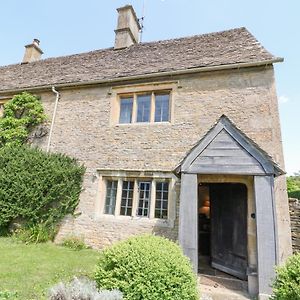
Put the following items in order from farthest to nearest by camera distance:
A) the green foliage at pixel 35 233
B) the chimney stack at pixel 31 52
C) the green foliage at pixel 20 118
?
the chimney stack at pixel 31 52, the green foliage at pixel 20 118, the green foliage at pixel 35 233

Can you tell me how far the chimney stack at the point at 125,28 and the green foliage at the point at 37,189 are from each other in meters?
7.50

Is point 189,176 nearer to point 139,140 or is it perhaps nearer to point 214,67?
point 139,140

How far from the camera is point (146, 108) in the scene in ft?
29.9

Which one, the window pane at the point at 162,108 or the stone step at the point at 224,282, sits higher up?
the window pane at the point at 162,108

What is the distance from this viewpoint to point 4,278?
479 centimetres

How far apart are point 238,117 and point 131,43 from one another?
823 cm

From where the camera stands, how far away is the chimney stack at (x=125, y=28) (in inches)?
496

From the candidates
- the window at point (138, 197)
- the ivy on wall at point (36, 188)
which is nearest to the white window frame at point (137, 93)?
the window at point (138, 197)

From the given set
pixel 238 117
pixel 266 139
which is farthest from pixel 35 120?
pixel 266 139

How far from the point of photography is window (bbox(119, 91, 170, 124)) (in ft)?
29.1

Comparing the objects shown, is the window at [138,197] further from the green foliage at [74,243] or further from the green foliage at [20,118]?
the green foliage at [20,118]

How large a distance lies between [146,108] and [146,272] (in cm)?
658

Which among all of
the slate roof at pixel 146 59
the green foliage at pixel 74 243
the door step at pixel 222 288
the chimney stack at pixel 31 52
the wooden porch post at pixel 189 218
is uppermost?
the chimney stack at pixel 31 52

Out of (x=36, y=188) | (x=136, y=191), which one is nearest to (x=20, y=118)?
(x=36, y=188)
